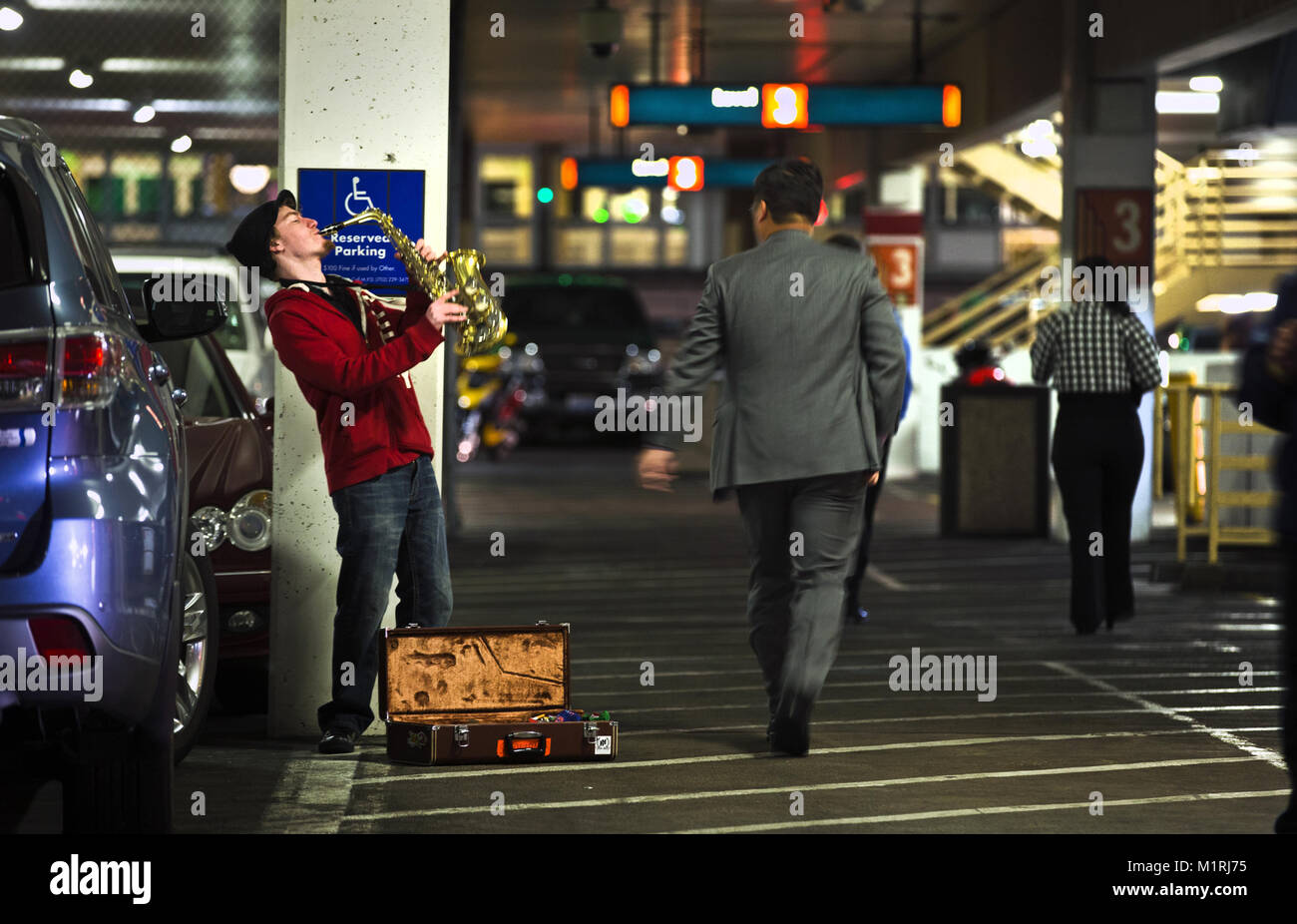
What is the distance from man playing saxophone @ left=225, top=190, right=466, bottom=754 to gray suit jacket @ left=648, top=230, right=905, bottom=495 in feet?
3.01

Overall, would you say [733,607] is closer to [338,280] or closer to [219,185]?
[338,280]

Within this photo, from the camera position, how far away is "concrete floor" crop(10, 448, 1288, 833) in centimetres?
578

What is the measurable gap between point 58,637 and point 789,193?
11.0 feet

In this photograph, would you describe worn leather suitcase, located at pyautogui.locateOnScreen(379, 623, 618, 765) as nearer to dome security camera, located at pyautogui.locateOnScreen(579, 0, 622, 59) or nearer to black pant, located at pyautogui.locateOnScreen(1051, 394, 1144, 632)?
black pant, located at pyautogui.locateOnScreen(1051, 394, 1144, 632)

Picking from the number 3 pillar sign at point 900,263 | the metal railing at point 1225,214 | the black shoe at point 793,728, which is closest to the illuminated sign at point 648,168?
the number 3 pillar sign at point 900,263

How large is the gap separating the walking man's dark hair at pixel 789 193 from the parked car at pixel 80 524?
103 inches

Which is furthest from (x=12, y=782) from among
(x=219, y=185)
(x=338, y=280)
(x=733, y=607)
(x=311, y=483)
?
(x=219, y=185)

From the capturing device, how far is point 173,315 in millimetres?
5582

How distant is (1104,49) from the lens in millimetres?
15336

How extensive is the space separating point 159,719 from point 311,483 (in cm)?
251

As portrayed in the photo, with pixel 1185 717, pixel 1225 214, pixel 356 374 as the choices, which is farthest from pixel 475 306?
pixel 1225 214

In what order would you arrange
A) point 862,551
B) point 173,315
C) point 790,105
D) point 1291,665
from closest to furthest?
point 1291,665 → point 173,315 → point 862,551 → point 790,105

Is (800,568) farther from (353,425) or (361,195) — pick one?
(361,195)

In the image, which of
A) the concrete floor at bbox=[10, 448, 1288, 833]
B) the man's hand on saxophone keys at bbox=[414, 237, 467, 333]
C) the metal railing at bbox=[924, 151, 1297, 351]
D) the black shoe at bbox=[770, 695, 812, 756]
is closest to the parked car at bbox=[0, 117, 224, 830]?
the concrete floor at bbox=[10, 448, 1288, 833]
